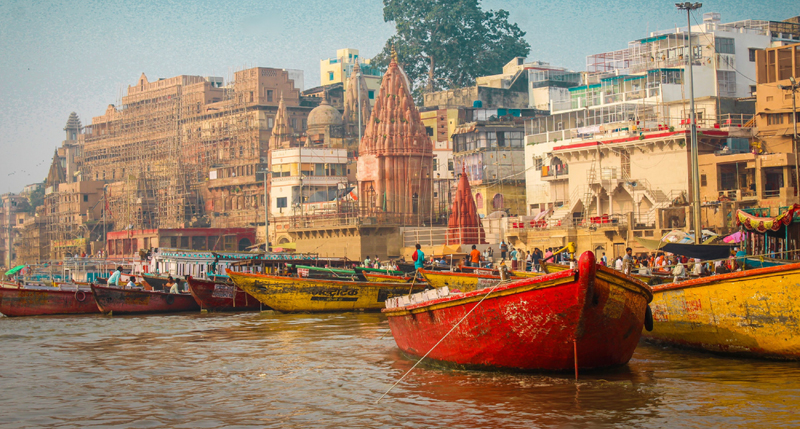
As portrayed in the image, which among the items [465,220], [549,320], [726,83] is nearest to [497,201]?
[465,220]

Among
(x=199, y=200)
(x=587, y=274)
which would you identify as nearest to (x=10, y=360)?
(x=587, y=274)

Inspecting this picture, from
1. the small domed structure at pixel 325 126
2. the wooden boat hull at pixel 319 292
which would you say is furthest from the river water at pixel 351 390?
the small domed structure at pixel 325 126

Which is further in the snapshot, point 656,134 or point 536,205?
point 536,205

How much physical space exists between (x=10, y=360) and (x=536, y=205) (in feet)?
120

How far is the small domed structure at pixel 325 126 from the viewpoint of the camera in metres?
75.2

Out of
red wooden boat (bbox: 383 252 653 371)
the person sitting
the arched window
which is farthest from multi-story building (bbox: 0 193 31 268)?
red wooden boat (bbox: 383 252 653 371)

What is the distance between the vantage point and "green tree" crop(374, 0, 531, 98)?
8319 centimetres

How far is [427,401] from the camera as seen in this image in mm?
13055

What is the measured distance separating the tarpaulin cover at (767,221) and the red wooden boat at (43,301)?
2220 cm

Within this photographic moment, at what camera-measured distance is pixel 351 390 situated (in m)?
14.3

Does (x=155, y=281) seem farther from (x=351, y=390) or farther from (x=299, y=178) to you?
(x=299, y=178)

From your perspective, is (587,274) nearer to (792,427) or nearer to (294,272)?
(792,427)

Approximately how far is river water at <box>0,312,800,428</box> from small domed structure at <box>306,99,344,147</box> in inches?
2166

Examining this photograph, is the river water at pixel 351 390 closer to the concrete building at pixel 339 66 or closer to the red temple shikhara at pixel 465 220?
the red temple shikhara at pixel 465 220
